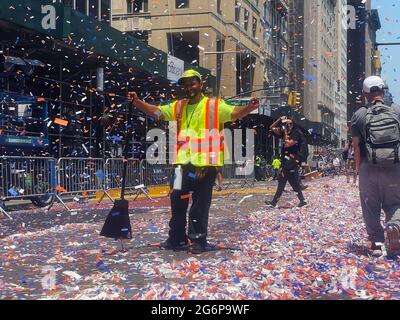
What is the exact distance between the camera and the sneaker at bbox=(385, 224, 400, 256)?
18.1 ft

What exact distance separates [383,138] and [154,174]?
12.4m

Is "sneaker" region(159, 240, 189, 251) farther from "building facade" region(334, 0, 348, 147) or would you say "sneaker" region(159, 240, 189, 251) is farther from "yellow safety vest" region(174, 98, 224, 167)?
"building facade" region(334, 0, 348, 147)

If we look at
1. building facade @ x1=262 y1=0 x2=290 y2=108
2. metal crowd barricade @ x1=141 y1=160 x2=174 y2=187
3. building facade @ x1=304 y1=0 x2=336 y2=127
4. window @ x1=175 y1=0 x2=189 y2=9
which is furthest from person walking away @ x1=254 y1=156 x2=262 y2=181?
building facade @ x1=304 y1=0 x2=336 y2=127

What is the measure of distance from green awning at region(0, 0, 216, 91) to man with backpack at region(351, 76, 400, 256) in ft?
34.3

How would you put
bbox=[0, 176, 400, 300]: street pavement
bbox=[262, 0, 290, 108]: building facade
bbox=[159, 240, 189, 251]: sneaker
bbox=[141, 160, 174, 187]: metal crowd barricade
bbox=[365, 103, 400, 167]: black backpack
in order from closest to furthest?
bbox=[0, 176, 400, 300]: street pavement, bbox=[365, 103, 400, 167]: black backpack, bbox=[159, 240, 189, 251]: sneaker, bbox=[141, 160, 174, 187]: metal crowd barricade, bbox=[262, 0, 290, 108]: building facade

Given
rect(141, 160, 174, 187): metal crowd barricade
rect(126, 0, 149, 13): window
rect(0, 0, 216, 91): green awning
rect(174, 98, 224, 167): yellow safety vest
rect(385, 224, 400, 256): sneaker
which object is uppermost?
rect(126, 0, 149, 13): window

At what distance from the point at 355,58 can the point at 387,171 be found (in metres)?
146

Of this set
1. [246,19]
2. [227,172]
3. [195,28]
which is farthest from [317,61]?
[227,172]

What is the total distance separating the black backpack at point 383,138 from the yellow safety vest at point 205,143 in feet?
4.88

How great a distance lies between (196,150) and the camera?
Answer: 6023 millimetres

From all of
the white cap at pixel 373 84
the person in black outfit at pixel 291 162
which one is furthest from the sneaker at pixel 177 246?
the person in black outfit at pixel 291 162

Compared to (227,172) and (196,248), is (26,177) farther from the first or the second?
(227,172)

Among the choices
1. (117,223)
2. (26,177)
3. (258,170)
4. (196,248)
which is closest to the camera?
(196,248)

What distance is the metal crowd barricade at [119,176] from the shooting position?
574 inches
